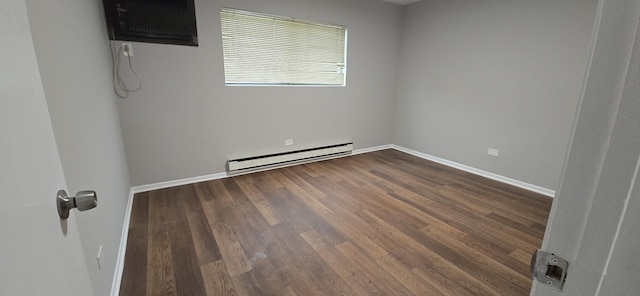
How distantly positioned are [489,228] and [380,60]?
3137 millimetres

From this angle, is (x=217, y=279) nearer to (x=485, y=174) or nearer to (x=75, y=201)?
(x=75, y=201)

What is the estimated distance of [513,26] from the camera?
323 cm

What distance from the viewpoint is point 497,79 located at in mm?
3467

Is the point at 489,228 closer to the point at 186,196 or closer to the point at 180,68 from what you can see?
the point at 186,196

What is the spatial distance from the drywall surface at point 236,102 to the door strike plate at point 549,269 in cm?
338

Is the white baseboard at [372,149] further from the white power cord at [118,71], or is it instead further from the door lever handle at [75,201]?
the door lever handle at [75,201]

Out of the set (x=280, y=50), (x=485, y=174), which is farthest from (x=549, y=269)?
(x=485, y=174)

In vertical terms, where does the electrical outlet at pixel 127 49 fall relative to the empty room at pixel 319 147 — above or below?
above

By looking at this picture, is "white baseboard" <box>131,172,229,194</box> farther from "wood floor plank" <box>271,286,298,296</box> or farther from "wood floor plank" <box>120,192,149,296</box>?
"wood floor plank" <box>271,286,298,296</box>

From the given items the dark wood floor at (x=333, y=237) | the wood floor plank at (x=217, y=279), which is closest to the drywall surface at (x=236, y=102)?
the dark wood floor at (x=333, y=237)

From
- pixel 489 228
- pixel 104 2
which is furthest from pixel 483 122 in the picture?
pixel 104 2

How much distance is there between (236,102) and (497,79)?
3.38 meters

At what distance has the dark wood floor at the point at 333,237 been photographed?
1.75 metres

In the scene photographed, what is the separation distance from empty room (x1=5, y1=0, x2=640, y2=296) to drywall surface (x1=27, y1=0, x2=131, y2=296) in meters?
0.02
